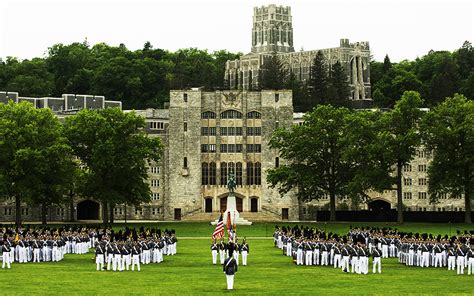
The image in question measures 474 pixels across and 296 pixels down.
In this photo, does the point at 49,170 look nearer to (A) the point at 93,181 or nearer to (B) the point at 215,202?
(A) the point at 93,181

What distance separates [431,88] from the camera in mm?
194375

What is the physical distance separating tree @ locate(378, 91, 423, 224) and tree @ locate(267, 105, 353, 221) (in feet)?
20.7

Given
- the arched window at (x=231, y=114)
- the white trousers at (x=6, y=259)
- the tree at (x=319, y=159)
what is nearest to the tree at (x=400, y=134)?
the tree at (x=319, y=159)

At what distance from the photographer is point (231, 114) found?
142m

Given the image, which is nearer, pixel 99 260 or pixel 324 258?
pixel 99 260

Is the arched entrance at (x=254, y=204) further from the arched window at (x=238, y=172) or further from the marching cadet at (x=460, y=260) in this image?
the marching cadet at (x=460, y=260)

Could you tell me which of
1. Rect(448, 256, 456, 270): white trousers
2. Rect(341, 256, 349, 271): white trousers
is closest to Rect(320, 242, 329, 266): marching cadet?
Rect(341, 256, 349, 271): white trousers

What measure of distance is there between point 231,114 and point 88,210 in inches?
879

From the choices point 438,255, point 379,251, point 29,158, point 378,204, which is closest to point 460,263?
point 379,251

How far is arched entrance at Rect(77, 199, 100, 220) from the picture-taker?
142 meters

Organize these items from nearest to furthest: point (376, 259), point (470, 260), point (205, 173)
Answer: point (470, 260), point (376, 259), point (205, 173)

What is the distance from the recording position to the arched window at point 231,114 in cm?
14225

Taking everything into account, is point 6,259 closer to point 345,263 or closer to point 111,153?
point 345,263

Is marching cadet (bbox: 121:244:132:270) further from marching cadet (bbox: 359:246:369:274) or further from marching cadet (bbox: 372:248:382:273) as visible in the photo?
marching cadet (bbox: 372:248:382:273)
